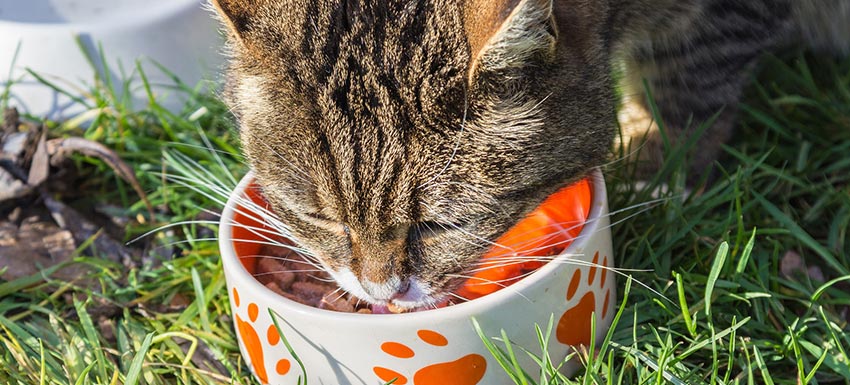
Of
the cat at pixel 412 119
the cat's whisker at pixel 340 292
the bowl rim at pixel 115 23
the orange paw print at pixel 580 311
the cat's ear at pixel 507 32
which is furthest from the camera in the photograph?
the bowl rim at pixel 115 23

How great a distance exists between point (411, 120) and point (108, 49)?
1.50m

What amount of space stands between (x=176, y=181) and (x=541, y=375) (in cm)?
121

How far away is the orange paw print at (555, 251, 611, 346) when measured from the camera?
1.56m

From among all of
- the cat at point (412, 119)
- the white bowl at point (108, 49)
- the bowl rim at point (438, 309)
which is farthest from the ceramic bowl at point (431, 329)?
the white bowl at point (108, 49)

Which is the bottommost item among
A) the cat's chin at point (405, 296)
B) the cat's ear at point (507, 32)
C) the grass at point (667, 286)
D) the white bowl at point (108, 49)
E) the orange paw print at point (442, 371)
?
the grass at point (667, 286)

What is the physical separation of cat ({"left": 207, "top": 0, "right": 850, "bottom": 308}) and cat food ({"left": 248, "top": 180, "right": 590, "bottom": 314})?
0.24 feet

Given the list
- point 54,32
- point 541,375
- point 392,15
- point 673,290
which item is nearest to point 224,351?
point 541,375

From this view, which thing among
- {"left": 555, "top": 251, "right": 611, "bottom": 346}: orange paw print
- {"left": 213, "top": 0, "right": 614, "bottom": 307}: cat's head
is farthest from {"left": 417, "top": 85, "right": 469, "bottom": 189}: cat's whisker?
{"left": 555, "top": 251, "right": 611, "bottom": 346}: orange paw print

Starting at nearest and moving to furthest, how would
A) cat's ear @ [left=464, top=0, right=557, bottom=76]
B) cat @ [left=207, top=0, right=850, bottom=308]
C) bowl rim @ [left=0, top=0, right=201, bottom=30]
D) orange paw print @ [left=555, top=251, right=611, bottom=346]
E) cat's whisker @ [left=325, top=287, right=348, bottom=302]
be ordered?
1. cat's ear @ [left=464, top=0, right=557, bottom=76]
2. cat @ [left=207, top=0, right=850, bottom=308]
3. orange paw print @ [left=555, top=251, right=611, bottom=346]
4. cat's whisker @ [left=325, top=287, right=348, bottom=302]
5. bowl rim @ [left=0, top=0, right=201, bottom=30]

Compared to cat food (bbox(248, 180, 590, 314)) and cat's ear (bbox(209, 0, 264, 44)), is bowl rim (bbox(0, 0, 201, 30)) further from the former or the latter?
cat's ear (bbox(209, 0, 264, 44))

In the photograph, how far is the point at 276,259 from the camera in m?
1.87

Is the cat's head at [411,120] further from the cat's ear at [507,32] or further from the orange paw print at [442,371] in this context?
the orange paw print at [442,371]

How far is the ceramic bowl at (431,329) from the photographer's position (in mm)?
1443

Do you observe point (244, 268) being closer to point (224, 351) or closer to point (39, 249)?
point (224, 351)
